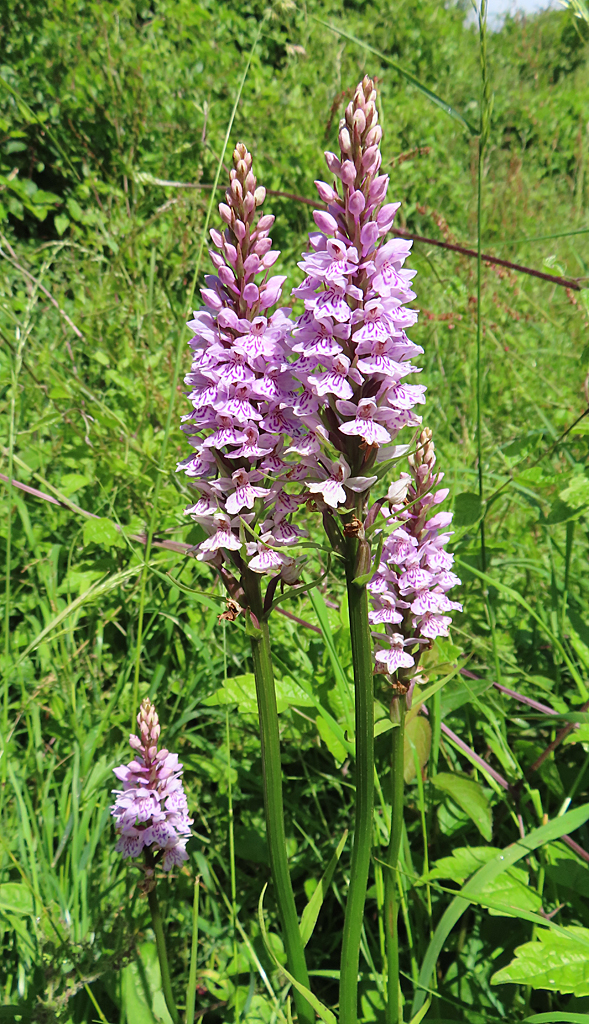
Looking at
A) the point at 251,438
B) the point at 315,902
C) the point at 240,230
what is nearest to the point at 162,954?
the point at 315,902

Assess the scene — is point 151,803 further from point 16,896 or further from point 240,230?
point 240,230

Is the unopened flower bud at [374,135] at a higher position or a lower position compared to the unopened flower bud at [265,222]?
higher

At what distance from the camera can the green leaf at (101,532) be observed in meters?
2.51

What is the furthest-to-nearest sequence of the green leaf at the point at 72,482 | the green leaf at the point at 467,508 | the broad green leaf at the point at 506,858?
the green leaf at the point at 72,482 → the green leaf at the point at 467,508 → the broad green leaf at the point at 506,858

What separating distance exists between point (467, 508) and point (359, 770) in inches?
46.6

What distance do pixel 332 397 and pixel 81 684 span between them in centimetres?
207

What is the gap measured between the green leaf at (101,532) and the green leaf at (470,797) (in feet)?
4.74

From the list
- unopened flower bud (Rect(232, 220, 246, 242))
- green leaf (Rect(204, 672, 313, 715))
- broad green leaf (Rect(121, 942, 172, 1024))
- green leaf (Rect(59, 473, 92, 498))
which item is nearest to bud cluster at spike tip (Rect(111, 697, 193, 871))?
green leaf (Rect(204, 672, 313, 715))

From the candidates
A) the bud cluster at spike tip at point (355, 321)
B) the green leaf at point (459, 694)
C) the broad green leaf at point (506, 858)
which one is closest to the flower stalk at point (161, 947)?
the broad green leaf at point (506, 858)

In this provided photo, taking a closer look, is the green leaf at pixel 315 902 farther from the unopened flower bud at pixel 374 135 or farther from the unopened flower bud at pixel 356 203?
the unopened flower bud at pixel 374 135

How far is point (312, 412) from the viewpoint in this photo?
4.07ft

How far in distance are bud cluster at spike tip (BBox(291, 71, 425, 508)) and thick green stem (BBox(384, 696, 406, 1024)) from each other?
676mm

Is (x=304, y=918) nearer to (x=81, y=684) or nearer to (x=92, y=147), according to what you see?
(x=81, y=684)

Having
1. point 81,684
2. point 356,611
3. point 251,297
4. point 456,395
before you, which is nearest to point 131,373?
point 81,684
